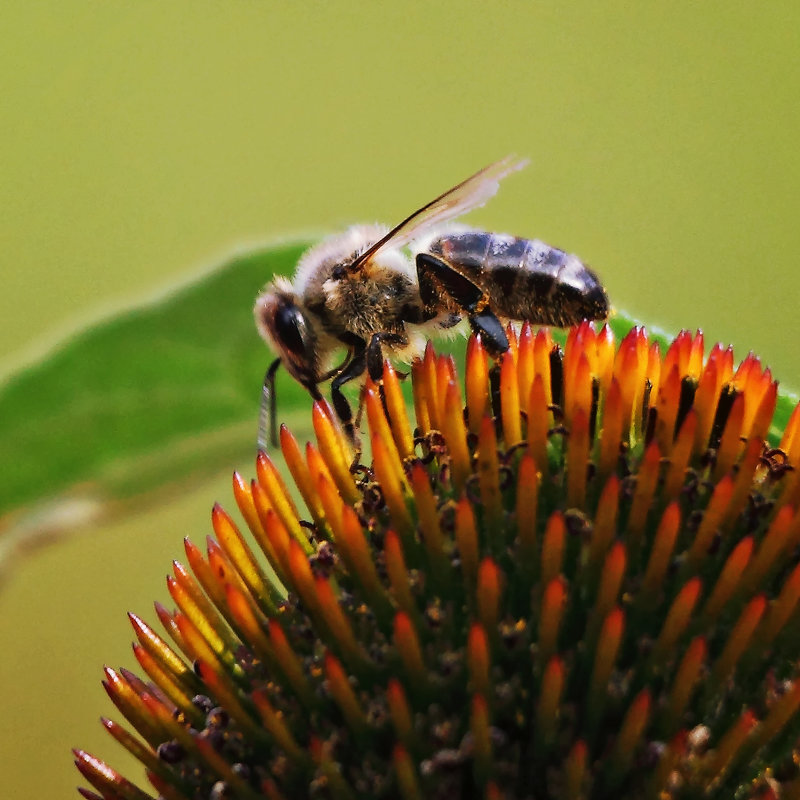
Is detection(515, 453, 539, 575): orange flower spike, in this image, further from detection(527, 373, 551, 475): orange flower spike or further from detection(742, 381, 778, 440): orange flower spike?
detection(742, 381, 778, 440): orange flower spike

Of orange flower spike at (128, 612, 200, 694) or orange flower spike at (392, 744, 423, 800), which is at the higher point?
orange flower spike at (128, 612, 200, 694)

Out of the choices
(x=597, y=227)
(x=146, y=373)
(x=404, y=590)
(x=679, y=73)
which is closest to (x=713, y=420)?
(x=404, y=590)

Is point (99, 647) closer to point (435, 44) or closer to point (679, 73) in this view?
point (435, 44)

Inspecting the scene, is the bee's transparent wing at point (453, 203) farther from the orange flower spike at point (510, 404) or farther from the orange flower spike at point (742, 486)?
the orange flower spike at point (742, 486)

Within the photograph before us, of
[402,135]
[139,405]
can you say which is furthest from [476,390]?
[402,135]

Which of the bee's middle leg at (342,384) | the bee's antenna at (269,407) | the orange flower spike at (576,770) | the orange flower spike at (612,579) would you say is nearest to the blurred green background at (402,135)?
the bee's antenna at (269,407)

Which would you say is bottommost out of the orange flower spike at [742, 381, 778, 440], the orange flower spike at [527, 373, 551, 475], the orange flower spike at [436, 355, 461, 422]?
the orange flower spike at [742, 381, 778, 440]

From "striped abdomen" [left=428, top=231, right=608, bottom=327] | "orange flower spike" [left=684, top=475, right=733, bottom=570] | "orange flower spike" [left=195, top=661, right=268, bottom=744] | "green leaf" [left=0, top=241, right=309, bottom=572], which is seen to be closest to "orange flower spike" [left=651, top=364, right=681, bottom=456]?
"orange flower spike" [left=684, top=475, right=733, bottom=570]
